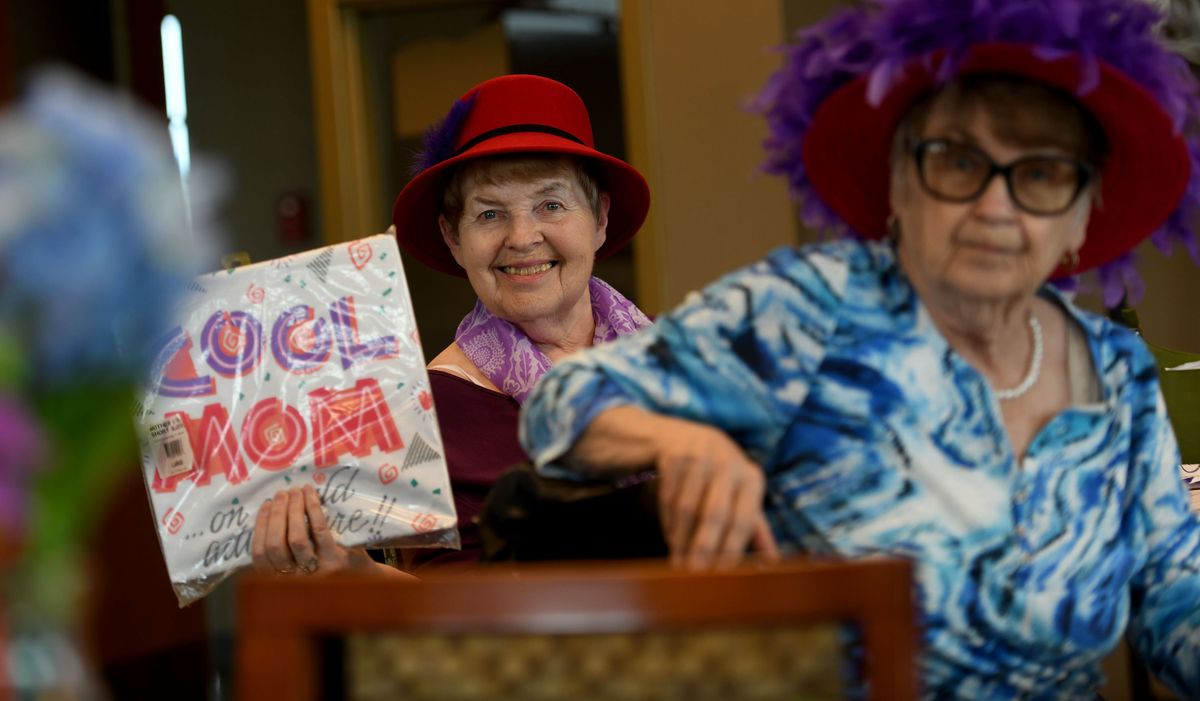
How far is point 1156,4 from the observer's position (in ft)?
4.60

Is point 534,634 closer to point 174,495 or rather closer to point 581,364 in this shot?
point 581,364

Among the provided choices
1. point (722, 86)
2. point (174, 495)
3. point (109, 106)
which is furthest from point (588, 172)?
point (109, 106)

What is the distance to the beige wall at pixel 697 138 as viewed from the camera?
154 inches

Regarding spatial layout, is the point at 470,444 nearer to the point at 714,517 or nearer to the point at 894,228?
the point at 894,228

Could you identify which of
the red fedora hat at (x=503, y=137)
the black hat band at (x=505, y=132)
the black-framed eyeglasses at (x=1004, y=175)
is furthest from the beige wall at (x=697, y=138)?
the black-framed eyeglasses at (x=1004, y=175)

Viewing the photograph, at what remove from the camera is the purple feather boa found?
4.28 ft

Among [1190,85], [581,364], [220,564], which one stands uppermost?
[1190,85]

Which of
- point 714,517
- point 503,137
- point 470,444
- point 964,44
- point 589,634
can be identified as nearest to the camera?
point 589,634

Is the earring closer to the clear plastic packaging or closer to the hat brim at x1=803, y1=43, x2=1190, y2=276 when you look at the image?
the hat brim at x1=803, y1=43, x2=1190, y2=276

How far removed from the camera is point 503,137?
234cm

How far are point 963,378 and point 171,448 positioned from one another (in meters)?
1.05

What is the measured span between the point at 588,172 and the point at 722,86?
1.57 metres

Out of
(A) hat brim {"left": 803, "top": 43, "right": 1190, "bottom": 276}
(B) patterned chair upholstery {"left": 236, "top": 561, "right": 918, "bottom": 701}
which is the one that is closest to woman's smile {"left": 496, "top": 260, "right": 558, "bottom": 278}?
(A) hat brim {"left": 803, "top": 43, "right": 1190, "bottom": 276}

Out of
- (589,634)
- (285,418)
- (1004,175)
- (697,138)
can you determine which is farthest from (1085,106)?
(697,138)
